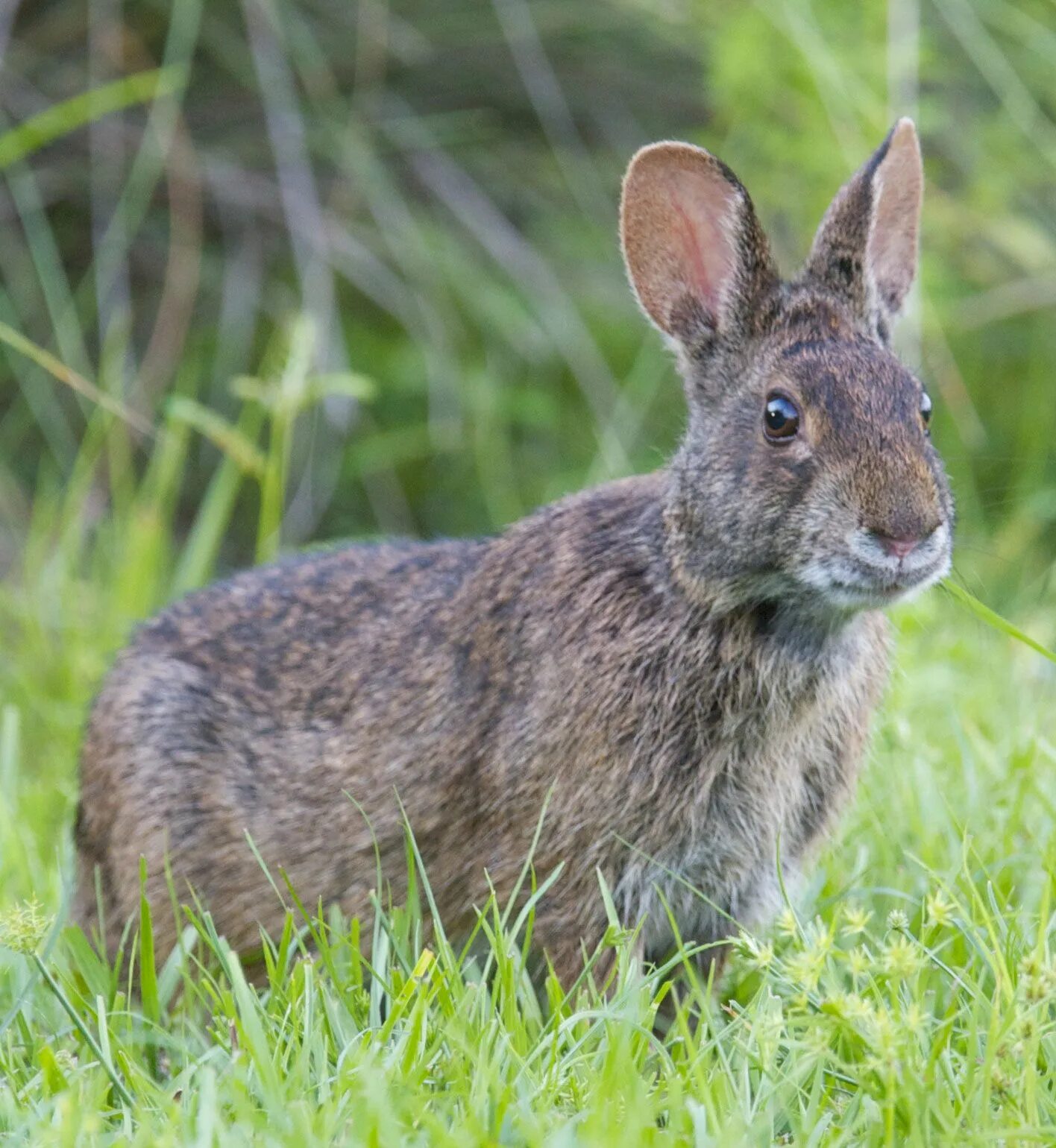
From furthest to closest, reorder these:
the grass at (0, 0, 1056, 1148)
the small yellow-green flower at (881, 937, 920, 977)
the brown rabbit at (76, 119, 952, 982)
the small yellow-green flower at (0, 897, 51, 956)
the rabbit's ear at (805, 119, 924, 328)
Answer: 1. the rabbit's ear at (805, 119, 924, 328)
2. the brown rabbit at (76, 119, 952, 982)
3. the grass at (0, 0, 1056, 1148)
4. the small yellow-green flower at (0, 897, 51, 956)
5. the small yellow-green flower at (881, 937, 920, 977)

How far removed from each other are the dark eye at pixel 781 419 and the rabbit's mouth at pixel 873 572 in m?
0.31

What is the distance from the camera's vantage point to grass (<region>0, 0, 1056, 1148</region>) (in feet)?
10.6

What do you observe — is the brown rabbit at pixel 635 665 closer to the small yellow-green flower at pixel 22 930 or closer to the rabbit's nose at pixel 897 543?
the rabbit's nose at pixel 897 543

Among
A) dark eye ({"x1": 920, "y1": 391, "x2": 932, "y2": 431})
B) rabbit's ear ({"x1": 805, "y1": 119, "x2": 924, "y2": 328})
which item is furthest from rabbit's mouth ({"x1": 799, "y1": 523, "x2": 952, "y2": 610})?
rabbit's ear ({"x1": 805, "y1": 119, "x2": 924, "y2": 328})

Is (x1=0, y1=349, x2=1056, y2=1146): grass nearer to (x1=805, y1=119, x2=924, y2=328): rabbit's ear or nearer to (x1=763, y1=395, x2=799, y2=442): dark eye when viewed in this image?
(x1=763, y1=395, x2=799, y2=442): dark eye

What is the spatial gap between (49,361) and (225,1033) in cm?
198

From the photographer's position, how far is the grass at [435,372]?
3.23 meters

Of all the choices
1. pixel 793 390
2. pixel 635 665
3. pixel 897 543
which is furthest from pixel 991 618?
pixel 635 665

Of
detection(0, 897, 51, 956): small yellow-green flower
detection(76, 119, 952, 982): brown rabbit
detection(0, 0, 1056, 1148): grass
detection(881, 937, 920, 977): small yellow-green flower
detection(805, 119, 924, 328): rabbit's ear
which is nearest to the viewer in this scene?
detection(881, 937, 920, 977): small yellow-green flower

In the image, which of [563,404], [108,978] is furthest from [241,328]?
[108,978]

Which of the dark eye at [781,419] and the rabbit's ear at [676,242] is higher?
the rabbit's ear at [676,242]

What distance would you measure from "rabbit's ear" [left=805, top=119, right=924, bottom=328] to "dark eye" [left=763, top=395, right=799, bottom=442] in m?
0.42

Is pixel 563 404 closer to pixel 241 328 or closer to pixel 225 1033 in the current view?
pixel 241 328

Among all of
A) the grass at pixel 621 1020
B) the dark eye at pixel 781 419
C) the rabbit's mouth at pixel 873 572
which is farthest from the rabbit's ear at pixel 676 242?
the grass at pixel 621 1020
